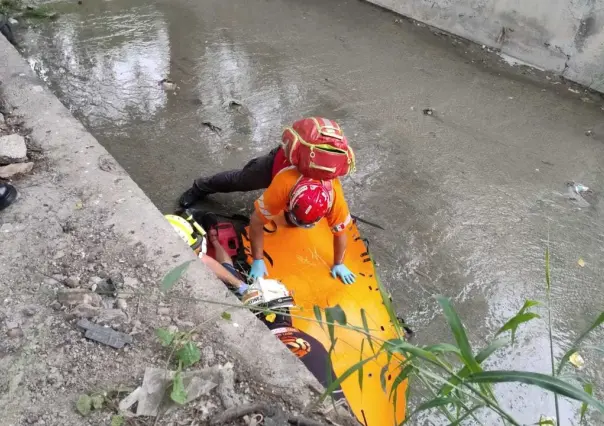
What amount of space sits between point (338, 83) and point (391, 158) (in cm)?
92

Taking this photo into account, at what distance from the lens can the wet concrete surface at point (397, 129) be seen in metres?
2.52

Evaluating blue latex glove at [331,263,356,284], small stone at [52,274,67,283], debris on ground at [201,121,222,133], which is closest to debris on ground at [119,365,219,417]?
small stone at [52,274,67,283]

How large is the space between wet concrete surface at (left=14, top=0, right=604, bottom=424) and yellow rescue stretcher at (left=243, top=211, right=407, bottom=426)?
0.18 metres

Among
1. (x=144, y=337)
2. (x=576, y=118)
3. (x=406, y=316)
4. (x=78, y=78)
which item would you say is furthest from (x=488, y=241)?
(x=78, y=78)

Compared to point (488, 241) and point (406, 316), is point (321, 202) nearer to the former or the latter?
point (406, 316)

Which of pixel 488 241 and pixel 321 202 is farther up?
pixel 321 202

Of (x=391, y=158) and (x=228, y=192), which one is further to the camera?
(x=391, y=158)

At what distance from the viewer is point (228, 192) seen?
8.89 ft

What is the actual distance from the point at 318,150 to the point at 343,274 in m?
0.65

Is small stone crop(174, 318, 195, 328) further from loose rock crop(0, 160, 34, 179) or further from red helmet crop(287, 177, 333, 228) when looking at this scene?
loose rock crop(0, 160, 34, 179)

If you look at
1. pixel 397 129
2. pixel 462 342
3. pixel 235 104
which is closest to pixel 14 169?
pixel 235 104

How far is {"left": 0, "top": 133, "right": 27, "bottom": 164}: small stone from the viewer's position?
6.72 ft

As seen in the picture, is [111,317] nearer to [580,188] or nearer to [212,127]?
[212,127]

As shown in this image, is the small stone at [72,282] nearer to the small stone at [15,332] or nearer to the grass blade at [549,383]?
the small stone at [15,332]
